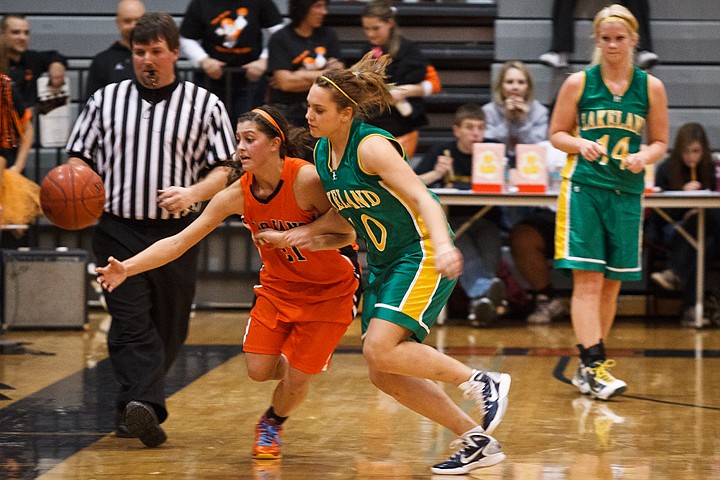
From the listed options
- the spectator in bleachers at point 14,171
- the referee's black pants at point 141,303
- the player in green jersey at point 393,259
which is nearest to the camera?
the player in green jersey at point 393,259

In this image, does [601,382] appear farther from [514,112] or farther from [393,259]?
[514,112]

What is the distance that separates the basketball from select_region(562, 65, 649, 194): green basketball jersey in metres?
2.57

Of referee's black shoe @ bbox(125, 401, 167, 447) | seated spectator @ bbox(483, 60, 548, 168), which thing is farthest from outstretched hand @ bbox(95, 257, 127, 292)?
seated spectator @ bbox(483, 60, 548, 168)

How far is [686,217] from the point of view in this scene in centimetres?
911

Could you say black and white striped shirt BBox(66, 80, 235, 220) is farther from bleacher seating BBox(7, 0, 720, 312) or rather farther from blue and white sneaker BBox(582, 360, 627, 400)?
bleacher seating BBox(7, 0, 720, 312)

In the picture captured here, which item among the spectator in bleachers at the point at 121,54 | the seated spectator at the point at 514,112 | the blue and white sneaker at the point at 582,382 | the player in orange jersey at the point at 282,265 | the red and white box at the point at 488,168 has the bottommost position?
the blue and white sneaker at the point at 582,382

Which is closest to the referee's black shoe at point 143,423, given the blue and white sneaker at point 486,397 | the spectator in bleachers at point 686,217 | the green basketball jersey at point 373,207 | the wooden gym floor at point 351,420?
the wooden gym floor at point 351,420

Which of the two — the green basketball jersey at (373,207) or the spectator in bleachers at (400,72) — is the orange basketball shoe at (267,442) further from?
the spectator in bleachers at (400,72)

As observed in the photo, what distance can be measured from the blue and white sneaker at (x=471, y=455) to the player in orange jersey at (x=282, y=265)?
684mm

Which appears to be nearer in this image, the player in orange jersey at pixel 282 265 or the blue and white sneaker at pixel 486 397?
the blue and white sneaker at pixel 486 397

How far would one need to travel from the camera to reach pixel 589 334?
19.8ft

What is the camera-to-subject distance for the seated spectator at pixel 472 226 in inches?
347

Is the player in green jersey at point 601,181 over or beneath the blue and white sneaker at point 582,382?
over

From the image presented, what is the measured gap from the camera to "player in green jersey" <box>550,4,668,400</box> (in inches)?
235
